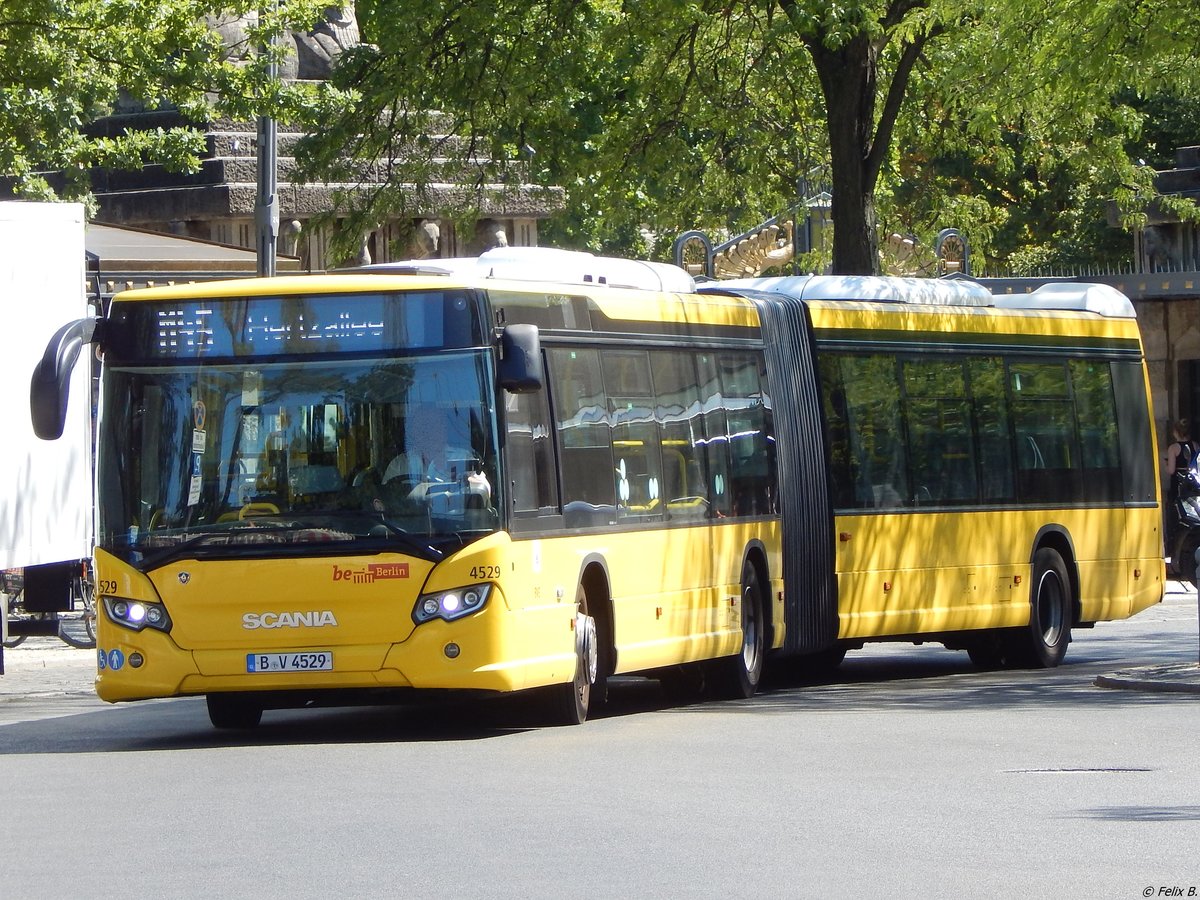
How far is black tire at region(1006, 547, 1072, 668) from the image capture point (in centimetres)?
1969

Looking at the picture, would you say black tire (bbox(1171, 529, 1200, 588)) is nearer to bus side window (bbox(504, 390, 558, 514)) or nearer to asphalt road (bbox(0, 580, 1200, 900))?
asphalt road (bbox(0, 580, 1200, 900))

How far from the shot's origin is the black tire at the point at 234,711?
1421 cm

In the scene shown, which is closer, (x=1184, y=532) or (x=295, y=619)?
(x=295, y=619)

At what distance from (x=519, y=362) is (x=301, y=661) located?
202 centimetres

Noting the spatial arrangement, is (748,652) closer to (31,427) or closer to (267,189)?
(31,427)

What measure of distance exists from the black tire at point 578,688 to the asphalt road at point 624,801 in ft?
0.75

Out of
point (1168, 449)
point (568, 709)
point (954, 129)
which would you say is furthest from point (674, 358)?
point (1168, 449)

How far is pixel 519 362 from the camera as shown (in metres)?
13.0

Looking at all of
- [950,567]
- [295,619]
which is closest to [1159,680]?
[950,567]

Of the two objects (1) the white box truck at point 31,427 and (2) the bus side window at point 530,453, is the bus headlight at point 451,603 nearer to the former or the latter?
(2) the bus side window at point 530,453

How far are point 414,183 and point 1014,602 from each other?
26.2 ft

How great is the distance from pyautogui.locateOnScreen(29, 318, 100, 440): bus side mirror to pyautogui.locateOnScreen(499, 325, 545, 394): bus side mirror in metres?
2.35

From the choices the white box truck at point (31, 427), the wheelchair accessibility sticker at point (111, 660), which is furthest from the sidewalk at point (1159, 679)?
the white box truck at point (31, 427)

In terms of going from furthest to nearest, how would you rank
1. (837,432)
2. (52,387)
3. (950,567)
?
(950,567) < (837,432) < (52,387)
